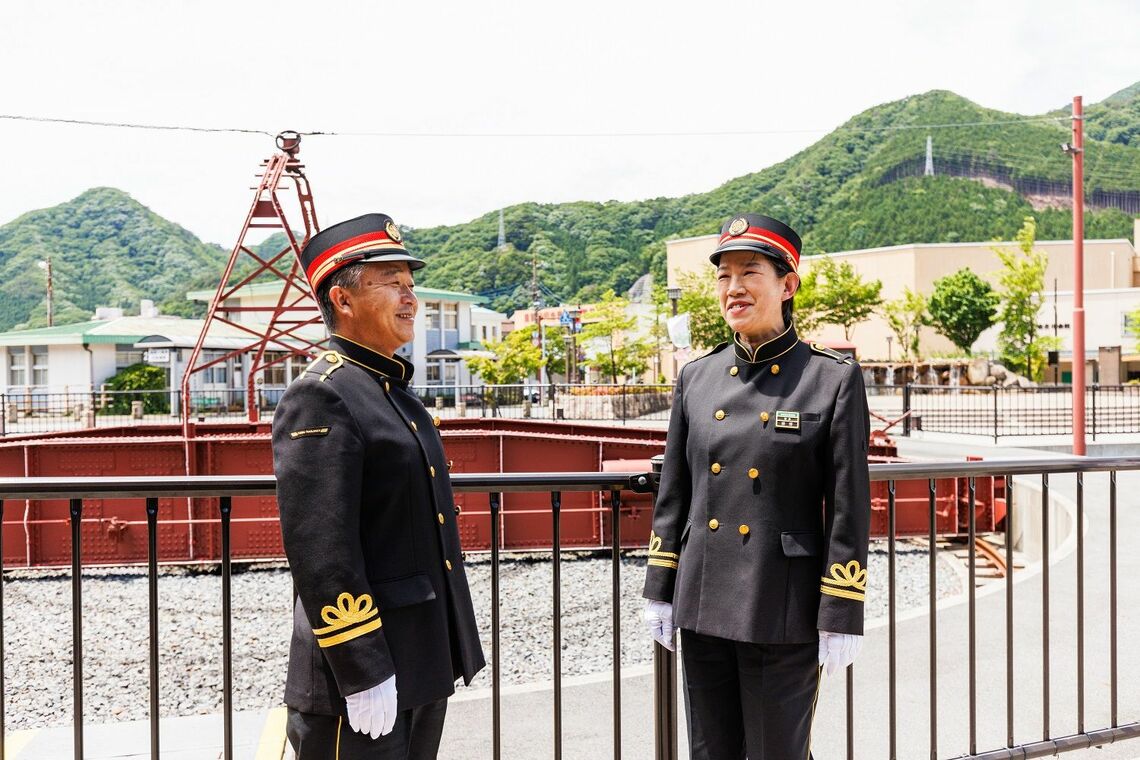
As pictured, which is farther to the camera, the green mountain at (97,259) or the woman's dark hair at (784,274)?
the green mountain at (97,259)

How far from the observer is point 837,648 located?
2252mm

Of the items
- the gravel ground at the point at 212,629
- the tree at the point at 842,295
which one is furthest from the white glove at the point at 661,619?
the tree at the point at 842,295

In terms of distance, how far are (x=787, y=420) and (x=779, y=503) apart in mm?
221

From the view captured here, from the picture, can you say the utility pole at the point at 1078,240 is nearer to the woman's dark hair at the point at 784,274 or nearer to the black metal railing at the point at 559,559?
the black metal railing at the point at 559,559

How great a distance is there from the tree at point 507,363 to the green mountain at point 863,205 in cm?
7075

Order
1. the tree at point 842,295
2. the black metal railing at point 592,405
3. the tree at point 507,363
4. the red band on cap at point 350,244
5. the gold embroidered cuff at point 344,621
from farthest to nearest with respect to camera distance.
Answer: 1. the tree at point 842,295
2. the tree at point 507,363
3. the black metal railing at point 592,405
4. the red band on cap at point 350,244
5. the gold embroidered cuff at point 344,621

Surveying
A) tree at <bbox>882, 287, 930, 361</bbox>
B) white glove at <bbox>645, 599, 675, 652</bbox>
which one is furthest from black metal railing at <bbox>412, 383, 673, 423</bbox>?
tree at <bbox>882, 287, 930, 361</bbox>

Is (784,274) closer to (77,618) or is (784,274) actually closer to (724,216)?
(77,618)

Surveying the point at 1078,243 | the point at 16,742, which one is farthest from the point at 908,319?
the point at 16,742

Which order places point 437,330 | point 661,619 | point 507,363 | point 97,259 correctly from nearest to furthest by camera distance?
point 661,619 → point 507,363 → point 437,330 → point 97,259

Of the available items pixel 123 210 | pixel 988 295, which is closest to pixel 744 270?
pixel 988 295

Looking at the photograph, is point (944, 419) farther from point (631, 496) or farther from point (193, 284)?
point (193, 284)

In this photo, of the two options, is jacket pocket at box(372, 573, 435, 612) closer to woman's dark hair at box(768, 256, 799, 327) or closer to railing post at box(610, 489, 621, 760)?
railing post at box(610, 489, 621, 760)

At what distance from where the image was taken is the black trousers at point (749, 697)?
2.29 meters
